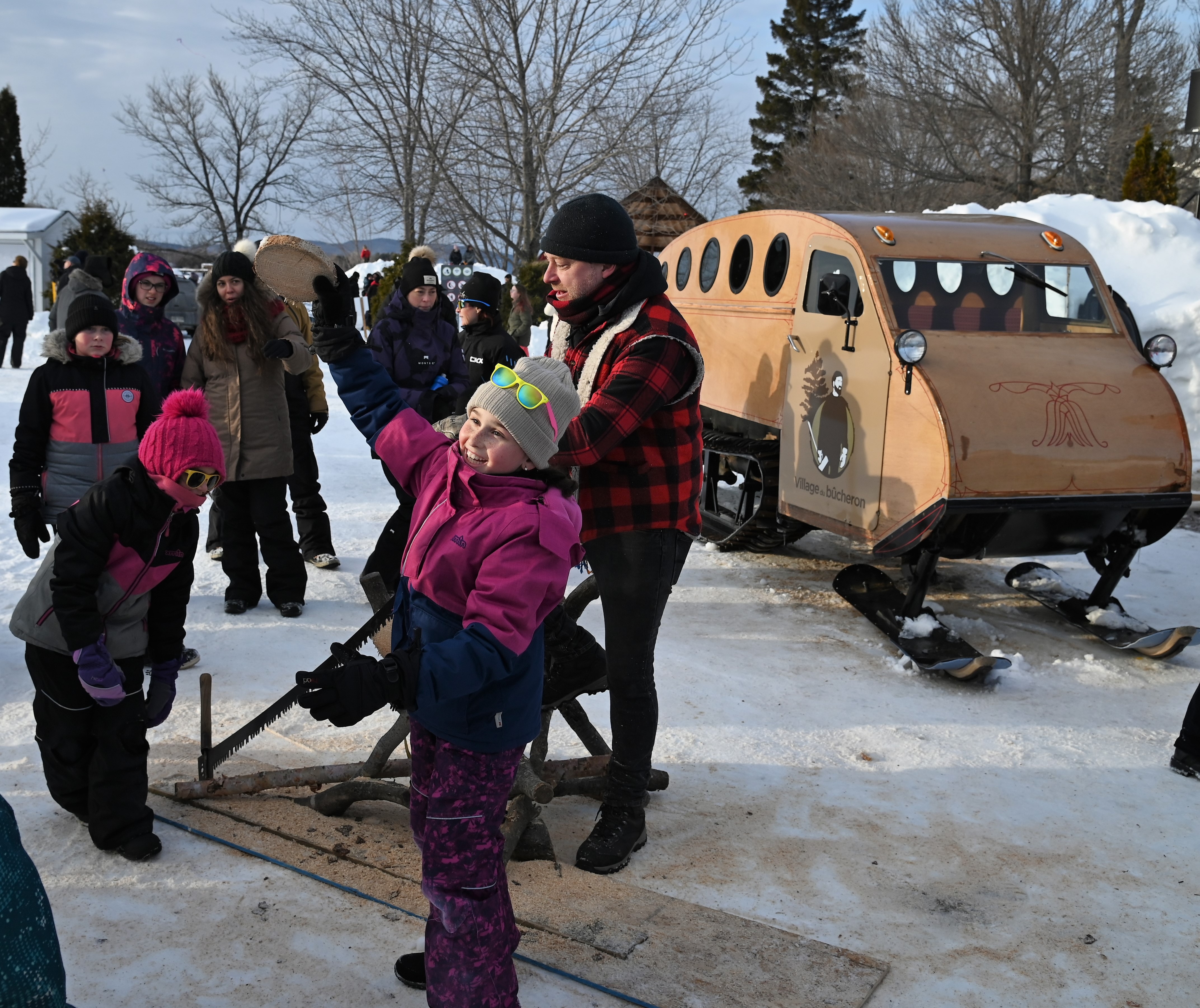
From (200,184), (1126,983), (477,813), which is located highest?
(200,184)

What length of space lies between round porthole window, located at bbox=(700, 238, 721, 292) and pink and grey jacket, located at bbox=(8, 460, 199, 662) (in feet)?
18.1

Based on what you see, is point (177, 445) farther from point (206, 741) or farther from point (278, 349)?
point (278, 349)

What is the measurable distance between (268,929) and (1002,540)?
4250 mm

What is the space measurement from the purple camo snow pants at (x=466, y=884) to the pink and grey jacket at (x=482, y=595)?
2.8 inches

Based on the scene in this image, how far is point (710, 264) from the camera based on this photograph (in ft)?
27.8

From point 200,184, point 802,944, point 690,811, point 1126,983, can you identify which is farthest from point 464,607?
point 200,184

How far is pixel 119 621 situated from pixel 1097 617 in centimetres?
508

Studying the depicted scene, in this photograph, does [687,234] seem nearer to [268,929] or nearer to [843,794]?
[843,794]

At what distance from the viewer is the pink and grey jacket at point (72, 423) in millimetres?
4691

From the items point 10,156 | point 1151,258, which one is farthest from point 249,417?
point 10,156

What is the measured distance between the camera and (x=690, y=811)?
4.07 metres

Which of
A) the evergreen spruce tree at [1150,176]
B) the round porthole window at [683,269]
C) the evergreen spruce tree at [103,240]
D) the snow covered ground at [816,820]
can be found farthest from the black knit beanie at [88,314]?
the evergreen spruce tree at [103,240]

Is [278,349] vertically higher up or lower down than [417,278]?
lower down

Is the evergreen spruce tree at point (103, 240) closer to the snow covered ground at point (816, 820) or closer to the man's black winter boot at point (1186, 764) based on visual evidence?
the snow covered ground at point (816, 820)
